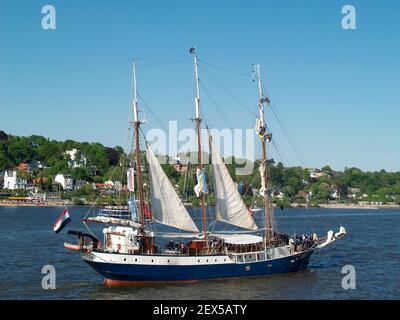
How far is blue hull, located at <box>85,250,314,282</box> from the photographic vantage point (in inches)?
1896

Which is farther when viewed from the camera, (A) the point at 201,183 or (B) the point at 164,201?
(A) the point at 201,183

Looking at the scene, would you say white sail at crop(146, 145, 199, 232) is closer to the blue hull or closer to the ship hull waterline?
the ship hull waterline

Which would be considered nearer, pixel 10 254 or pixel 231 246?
pixel 231 246

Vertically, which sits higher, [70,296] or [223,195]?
[223,195]

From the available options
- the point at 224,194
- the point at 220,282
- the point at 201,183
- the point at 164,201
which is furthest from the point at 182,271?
the point at 224,194

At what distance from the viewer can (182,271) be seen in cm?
4934

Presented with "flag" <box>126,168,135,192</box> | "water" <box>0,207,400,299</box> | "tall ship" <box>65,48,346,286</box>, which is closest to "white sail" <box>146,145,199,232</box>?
"tall ship" <box>65,48,346,286</box>

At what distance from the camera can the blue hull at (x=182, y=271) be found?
158 feet

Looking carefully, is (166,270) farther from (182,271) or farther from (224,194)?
(224,194)

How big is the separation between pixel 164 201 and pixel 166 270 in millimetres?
5863
